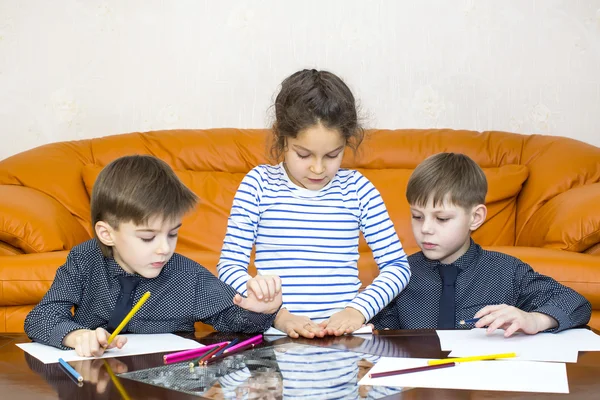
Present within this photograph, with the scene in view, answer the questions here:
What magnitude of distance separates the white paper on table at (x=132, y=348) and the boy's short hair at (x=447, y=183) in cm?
80

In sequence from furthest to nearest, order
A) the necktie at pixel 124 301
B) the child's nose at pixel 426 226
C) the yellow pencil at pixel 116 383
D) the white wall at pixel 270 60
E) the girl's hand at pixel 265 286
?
the white wall at pixel 270 60
the child's nose at pixel 426 226
the necktie at pixel 124 301
the girl's hand at pixel 265 286
the yellow pencil at pixel 116 383

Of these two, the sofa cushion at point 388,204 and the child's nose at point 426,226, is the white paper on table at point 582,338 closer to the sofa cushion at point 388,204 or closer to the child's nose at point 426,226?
the child's nose at point 426,226

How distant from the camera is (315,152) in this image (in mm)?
1657

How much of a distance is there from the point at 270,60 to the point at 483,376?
2.59 metres

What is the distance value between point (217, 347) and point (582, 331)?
26.0 inches

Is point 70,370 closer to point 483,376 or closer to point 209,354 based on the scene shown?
→ point 209,354

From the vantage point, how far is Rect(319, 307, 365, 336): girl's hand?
1.27 metres

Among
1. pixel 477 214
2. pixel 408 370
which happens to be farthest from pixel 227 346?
pixel 477 214

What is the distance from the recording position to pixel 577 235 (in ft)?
8.18

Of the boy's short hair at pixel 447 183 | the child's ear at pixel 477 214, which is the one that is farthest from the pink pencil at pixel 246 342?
the child's ear at pixel 477 214

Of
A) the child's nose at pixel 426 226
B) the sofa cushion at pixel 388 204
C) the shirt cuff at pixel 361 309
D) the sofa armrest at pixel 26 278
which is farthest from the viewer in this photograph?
the sofa cushion at pixel 388 204

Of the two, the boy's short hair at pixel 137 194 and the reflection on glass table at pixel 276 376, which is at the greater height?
the boy's short hair at pixel 137 194

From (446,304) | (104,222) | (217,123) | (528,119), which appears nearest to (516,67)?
(528,119)

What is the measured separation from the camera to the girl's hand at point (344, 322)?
1271 mm
